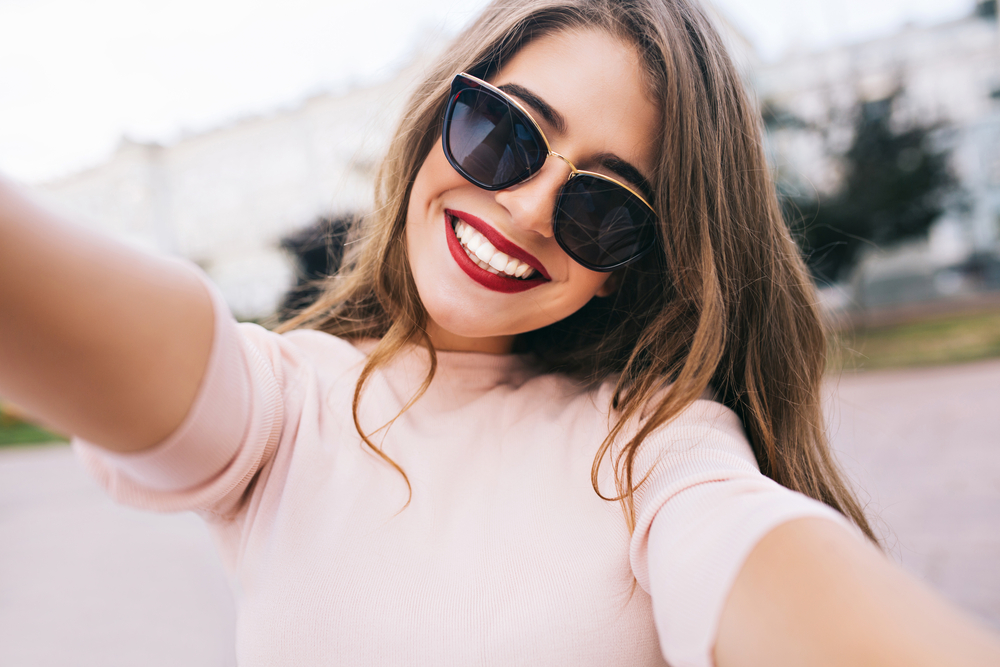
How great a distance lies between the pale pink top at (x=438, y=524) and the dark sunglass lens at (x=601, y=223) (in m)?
0.32

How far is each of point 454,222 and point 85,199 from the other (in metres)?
22.0

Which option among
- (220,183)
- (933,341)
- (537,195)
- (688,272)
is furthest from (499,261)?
(220,183)

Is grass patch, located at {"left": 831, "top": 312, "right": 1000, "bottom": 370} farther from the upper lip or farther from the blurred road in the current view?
the upper lip

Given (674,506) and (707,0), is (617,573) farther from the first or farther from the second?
(707,0)

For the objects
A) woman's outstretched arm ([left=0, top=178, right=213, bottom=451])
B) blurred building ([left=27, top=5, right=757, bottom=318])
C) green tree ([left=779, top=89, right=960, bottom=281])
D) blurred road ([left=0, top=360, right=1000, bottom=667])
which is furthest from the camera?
blurred building ([left=27, top=5, right=757, bottom=318])

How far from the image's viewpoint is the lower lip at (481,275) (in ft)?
4.01

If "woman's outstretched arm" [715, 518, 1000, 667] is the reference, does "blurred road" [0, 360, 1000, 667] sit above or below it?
below

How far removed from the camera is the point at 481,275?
1223 mm

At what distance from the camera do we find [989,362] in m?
8.90

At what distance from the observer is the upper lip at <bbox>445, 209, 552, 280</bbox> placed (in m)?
1.22

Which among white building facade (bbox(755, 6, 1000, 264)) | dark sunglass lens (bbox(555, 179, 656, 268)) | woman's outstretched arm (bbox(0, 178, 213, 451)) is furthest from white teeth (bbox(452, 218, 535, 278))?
white building facade (bbox(755, 6, 1000, 264))

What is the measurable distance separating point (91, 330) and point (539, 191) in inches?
31.8

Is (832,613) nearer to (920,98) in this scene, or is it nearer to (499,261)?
(499,261)

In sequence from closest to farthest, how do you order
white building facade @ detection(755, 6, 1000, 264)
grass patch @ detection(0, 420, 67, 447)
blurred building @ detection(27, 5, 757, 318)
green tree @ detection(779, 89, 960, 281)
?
grass patch @ detection(0, 420, 67, 447) < green tree @ detection(779, 89, 960, 281) < white building facade @ detection(755, 6, 1000, 264) < blurred building @ detection(27, 5, 757, 318)
